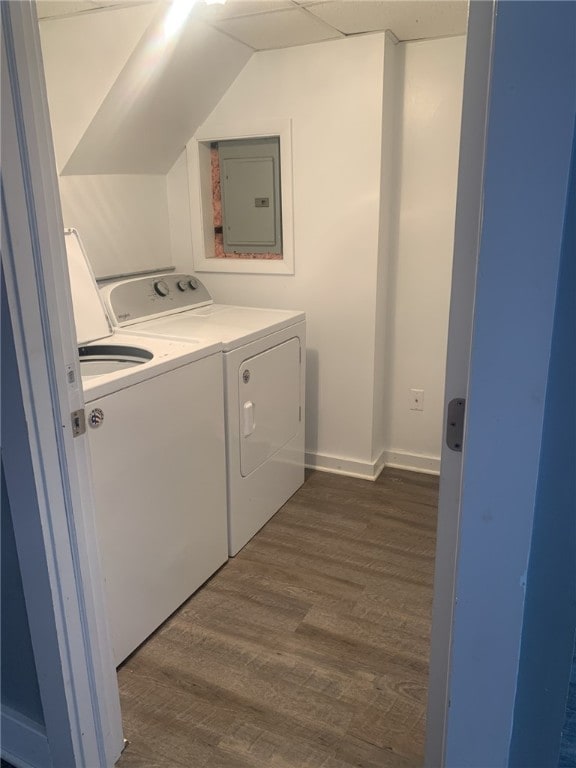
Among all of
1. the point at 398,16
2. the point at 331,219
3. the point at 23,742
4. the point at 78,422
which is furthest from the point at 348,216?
the point at 23,742

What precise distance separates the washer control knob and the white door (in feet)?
6.59

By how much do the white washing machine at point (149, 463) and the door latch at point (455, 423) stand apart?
1.02 meters

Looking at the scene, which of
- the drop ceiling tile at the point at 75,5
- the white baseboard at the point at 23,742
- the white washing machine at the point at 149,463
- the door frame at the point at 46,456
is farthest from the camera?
the drop ceiling tile at the point at 75,5

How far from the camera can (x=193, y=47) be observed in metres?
2.35

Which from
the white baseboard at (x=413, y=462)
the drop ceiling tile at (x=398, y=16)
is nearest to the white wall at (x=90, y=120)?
the drop ceiling tile at (x=398, y=16)

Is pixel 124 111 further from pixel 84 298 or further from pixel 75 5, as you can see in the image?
pixel 84 298

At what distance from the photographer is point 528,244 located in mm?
626

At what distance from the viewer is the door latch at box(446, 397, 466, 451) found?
81 centimetres

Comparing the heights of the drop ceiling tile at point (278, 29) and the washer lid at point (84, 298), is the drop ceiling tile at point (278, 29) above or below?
above

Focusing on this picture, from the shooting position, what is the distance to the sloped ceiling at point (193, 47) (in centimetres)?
212

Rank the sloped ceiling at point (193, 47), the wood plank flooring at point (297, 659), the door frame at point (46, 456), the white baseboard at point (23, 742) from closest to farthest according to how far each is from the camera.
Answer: the door frame at point (46, 456) < the white baseboard at point (23, 742) < the wood plank flooring at point (297, 659) < the sloped ceiling at point (193, 47)

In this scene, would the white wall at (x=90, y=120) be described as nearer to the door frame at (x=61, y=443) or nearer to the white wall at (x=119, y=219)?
the white wall at (x=119, y=219)

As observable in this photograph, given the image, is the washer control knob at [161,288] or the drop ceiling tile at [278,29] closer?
the drop ceiling tile at [278,29]

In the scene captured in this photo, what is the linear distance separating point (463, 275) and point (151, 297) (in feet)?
6.58
